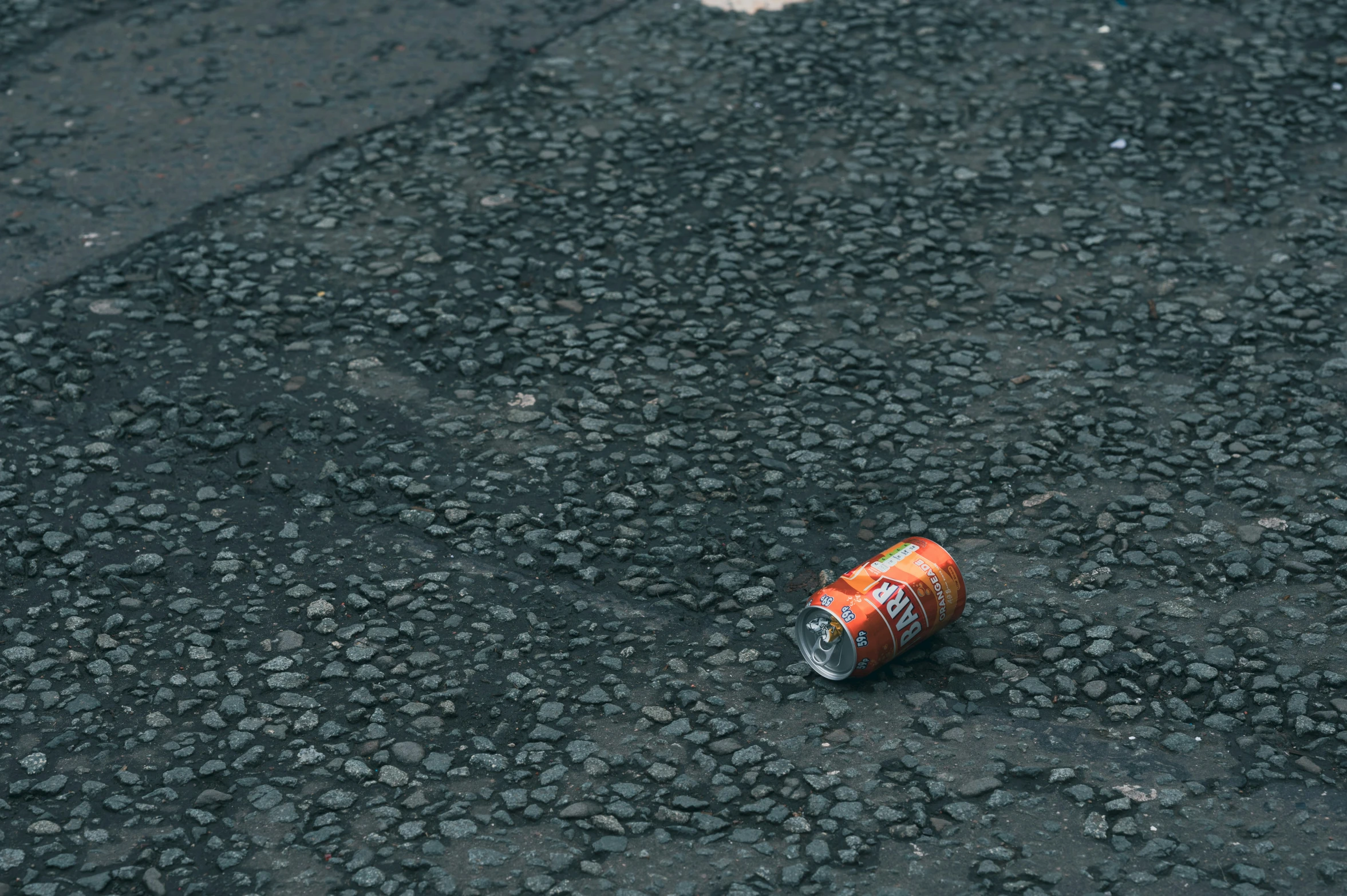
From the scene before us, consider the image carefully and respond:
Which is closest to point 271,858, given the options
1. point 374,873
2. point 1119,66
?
point 374,873

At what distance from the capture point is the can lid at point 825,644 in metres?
3.89

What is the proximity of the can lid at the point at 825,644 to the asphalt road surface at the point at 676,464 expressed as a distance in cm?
8

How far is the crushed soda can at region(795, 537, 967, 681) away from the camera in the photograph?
3.84 metres

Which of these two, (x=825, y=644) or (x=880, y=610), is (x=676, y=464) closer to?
(x=825, y=644)

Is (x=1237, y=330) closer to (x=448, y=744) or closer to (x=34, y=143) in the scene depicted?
(x=448, y=744)

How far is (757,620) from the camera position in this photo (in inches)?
166

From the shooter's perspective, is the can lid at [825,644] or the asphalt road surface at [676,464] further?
the can lid at [825,644]

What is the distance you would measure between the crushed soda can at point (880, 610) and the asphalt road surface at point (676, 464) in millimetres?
130

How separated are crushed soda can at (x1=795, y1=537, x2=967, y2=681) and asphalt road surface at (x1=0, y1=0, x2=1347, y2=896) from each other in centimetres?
13

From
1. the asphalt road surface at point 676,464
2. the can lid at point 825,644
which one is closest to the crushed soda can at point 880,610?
the can lid at point 825,644

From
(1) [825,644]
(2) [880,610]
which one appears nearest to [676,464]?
(1) [825,644]

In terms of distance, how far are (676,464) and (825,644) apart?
46.3 inches

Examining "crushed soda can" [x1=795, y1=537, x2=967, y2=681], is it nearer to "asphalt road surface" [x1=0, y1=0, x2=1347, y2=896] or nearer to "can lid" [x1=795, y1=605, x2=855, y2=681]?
"can lid" [x1=795, y1=605, x2=855, y2=681]

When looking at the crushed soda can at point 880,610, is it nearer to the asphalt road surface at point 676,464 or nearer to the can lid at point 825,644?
the can lid at point 825,644
